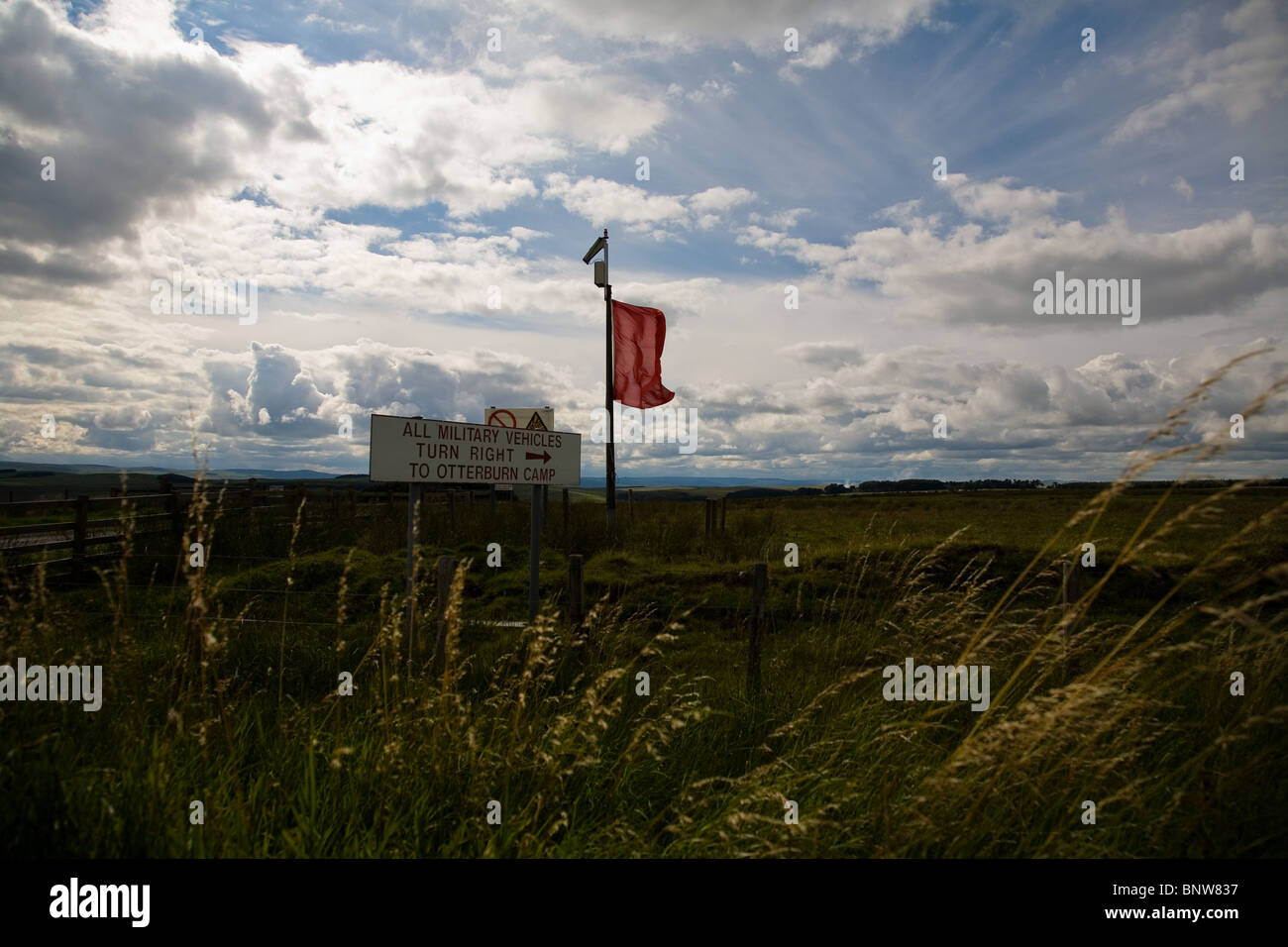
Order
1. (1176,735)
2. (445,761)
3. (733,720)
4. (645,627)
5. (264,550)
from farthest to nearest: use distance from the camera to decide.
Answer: (264,550), (645,627), (733,720), (1176,735), (445,761)

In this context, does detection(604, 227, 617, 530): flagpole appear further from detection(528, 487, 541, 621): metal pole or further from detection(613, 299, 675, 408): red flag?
detection(528, 487, 541, 621): metal pole

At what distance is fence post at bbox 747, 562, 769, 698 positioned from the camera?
5.54 metres

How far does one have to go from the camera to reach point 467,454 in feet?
23.1

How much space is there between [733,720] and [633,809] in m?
1.34

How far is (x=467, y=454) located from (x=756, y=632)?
10.4 feet

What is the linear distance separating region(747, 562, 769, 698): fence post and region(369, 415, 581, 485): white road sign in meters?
Answer: 2.36

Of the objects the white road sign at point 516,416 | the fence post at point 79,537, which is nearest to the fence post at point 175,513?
the fence post at point 79,537

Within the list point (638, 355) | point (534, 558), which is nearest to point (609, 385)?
point (638, 355)

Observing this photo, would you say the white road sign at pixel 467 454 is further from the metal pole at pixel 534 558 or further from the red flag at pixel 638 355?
the red flag at pixel 638 355

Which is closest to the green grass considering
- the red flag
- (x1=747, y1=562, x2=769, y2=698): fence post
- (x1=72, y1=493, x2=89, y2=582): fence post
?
(x1=747, y1=562, x2=769, y2=698): fence post
